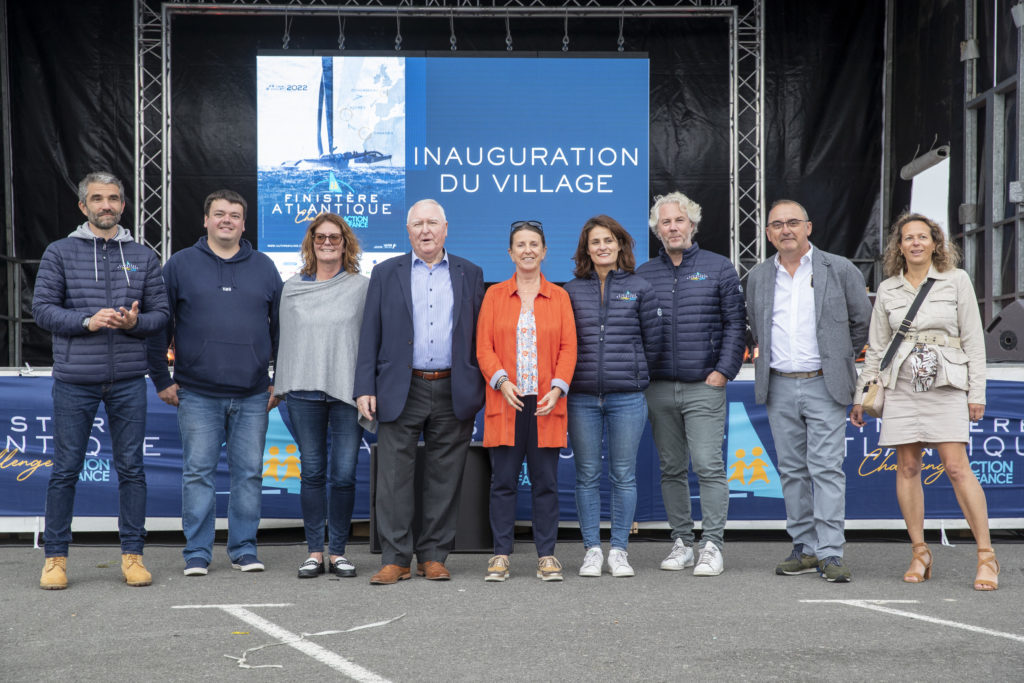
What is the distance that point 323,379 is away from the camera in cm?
468

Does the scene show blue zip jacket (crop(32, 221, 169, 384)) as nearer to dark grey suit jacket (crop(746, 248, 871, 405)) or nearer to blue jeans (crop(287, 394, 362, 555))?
blue jeans (crop(287, 394, 362, 555))

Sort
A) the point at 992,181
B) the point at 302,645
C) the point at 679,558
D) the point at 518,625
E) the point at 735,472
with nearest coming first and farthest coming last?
the point at 302,645 → the point at 518,625 → the point at 679,558 → the point at 735,472 → the point at 992,181

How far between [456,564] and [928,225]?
2713 millimetres

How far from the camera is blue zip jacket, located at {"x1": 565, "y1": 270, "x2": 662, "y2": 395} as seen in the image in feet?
15.2

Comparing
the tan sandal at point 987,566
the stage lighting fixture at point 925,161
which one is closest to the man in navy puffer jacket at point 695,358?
the tan sandal at point 987,566

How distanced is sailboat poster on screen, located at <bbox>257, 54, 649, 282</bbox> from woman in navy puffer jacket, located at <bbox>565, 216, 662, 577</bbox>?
196 inches

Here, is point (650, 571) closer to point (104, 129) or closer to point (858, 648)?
point (858, 648)

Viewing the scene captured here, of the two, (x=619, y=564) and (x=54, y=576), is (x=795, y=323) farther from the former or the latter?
(x=54, y=576)

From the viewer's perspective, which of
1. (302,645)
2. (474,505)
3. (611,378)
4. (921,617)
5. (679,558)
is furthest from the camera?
(474,505)

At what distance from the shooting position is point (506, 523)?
Answer: 4.64 meters

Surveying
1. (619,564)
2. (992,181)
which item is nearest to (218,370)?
(619,564)

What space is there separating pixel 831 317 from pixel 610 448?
3.80 ft

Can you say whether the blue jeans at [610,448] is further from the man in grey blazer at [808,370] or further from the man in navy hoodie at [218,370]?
the man in navy hoodie at [218,370]

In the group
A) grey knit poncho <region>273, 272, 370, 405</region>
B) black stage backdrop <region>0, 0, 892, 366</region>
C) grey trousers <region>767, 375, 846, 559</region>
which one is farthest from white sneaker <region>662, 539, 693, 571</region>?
black stage backdrop <region>0, 0, 892, 366</region>
